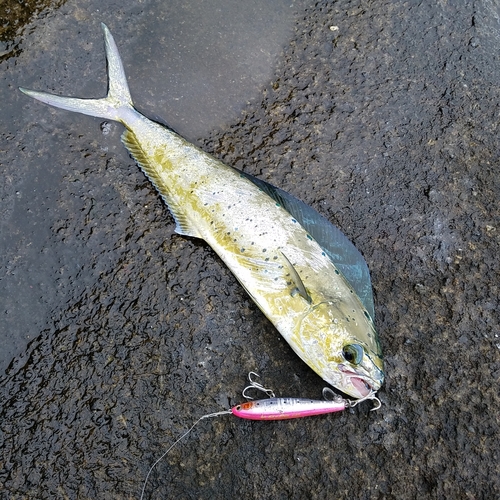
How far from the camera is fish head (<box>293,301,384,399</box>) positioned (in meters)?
2.51

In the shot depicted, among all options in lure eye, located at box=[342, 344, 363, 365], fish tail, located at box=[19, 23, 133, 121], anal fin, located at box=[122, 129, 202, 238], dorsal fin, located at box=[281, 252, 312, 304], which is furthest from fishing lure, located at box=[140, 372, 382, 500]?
fish tail, located at box=[19, 23, 133, 121]

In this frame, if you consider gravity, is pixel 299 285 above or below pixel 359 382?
above

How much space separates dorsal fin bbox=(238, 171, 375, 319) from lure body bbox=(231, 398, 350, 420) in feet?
1.73

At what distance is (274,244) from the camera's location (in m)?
2.77

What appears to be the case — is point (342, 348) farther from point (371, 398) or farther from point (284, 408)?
point (284, 408)

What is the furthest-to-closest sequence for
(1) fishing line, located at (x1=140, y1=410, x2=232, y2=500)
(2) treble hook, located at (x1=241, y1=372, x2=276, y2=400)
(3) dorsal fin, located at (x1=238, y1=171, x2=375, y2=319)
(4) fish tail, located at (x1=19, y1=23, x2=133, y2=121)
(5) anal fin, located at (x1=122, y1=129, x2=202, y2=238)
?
1. (4) fish tail, located at (x1=19, y1=23, x2=133, y2=121)
2. (5) anal fin, located at (x1=122, y1=129, x2=202, y2=238)
3. (3) dorsal fin, located at (x1=238, y1=171, x2=375, y2=319)
4. (2) treble hook, located at (x1=241, y1=372, x2=276, y2=400)
5. (1) fishing line, located at (x1=140, y1=410, x2=232, y2=500)

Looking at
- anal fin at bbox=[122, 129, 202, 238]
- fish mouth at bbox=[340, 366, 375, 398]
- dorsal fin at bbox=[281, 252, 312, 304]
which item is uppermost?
anal fin at bbox=[122, 129, 202, 238]

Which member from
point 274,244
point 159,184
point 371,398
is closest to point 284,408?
point 371,398

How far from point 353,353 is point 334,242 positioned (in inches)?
24.5

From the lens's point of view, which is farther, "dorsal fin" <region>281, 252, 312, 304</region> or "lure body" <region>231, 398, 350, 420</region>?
"dorsal fin" <region>281, 252, 312, 304</region>

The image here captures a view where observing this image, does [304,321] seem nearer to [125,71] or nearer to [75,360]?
[75,360]

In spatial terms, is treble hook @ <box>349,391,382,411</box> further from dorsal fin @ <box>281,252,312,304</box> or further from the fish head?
dorsal fin @ <box>281,252,312,304</box>

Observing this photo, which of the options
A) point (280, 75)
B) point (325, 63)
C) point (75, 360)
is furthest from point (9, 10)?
point (75, 360)

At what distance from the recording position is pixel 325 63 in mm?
3432
